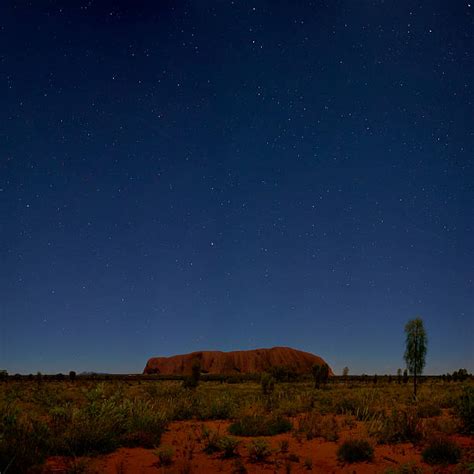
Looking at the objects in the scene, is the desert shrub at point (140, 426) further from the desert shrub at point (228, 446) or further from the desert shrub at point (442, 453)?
the desert shrub at point (442, 453)

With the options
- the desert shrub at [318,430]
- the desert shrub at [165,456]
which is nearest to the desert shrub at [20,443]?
the desert shrub at [165,456]

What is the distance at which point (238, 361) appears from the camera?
541ft

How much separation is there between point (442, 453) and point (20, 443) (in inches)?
392

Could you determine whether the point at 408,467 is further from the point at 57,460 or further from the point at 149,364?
the point at 149,364

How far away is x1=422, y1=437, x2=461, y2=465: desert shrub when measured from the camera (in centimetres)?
1011

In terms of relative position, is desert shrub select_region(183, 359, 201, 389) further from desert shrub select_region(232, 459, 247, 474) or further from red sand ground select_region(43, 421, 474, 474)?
desert shrub select_region(232, 459, 247, 474)

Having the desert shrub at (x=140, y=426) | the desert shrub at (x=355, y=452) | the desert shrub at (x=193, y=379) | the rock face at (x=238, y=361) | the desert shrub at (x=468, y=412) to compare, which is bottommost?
the rock face at (x=238, y=361)

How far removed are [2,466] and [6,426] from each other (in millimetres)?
2364

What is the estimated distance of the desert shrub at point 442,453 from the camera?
1011cm

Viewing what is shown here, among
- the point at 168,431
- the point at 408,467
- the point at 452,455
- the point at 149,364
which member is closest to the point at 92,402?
the point at 168,431

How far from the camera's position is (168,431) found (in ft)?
48.8

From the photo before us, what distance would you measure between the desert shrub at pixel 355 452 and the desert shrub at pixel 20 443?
7.18 meters

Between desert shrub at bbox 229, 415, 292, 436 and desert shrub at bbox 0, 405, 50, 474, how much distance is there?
5970 mm

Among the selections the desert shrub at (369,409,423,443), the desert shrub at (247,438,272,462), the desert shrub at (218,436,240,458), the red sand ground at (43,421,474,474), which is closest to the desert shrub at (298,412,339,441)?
the red sand ground at (43,421,474,474)
